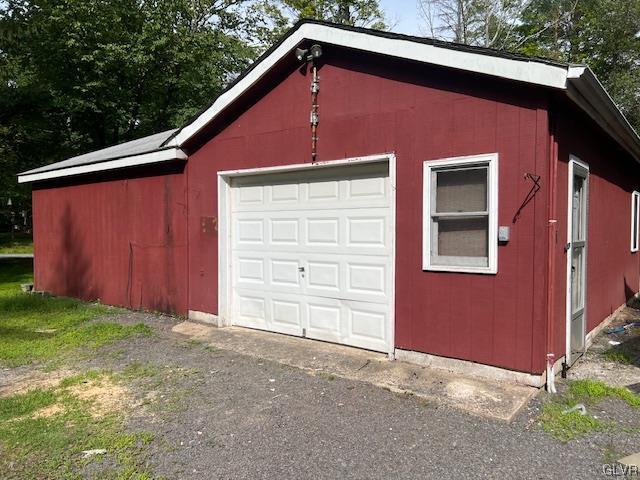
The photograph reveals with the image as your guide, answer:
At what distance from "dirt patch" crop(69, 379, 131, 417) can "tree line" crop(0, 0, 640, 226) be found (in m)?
14.3

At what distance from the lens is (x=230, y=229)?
6.81 meters

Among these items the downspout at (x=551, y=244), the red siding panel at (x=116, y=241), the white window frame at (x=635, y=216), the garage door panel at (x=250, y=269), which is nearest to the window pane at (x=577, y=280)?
the downspout at (x=551, y=244)

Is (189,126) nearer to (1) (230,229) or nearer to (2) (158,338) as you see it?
(1) (230,229)

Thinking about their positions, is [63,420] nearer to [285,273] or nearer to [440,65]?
[285,273]

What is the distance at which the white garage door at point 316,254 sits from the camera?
5332 millimetres

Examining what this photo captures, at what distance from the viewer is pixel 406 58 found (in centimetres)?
475

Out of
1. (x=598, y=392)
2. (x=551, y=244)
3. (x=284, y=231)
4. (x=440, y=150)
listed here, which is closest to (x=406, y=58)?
(x=440, y=150)

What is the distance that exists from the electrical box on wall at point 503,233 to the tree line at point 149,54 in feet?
53.7

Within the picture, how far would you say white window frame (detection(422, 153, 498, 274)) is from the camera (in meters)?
4.32

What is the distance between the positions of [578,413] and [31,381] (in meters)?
5.17

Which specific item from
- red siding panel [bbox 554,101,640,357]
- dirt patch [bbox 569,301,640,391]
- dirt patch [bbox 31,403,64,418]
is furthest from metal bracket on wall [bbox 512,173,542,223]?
dirt patch [bbox 31,403,64,418]

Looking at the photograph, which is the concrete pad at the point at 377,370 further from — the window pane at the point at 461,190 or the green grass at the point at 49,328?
the window pane at the point at 461,190

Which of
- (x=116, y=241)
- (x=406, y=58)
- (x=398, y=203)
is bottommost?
(x=116, y=241)

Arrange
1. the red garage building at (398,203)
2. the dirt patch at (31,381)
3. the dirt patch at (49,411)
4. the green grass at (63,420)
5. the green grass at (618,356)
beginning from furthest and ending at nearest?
1. the green grass at (618,356)
2. the dirt patch at (31,381)
3. the red garage building at (398,203)
4. the dirt patch at (49,411)
5. the green grass at (63,420)
